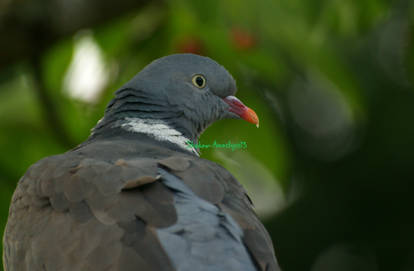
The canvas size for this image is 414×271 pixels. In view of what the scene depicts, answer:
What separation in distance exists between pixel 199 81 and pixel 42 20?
1.11 m

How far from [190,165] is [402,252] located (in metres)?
6.65

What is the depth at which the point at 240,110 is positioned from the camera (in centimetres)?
474

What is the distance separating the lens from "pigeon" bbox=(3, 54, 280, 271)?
3236mm

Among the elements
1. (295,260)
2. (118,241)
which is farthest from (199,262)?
(295,260)

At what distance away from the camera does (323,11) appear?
4.56 m

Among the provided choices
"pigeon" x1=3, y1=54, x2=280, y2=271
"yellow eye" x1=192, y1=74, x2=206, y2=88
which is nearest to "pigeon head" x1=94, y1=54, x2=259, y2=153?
"yellow eye" x1=192, y1=74, x2=206, y2=88

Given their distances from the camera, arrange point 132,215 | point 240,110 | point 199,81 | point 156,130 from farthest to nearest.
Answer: point 240,110 → point 199,81 → point 156,130 → point 132,215

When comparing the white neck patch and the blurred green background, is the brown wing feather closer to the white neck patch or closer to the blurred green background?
the white neck patch

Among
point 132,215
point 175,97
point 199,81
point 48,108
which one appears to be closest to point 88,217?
point 132,215

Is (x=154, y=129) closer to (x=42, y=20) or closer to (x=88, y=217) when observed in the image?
(x=88, y=217)

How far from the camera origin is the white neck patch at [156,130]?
14.1 feet

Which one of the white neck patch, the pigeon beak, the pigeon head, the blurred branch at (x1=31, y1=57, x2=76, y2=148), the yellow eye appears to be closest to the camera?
the white neck patch

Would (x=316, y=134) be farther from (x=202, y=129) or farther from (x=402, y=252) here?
(x=202, y=129)

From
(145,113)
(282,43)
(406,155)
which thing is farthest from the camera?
(406,155)
